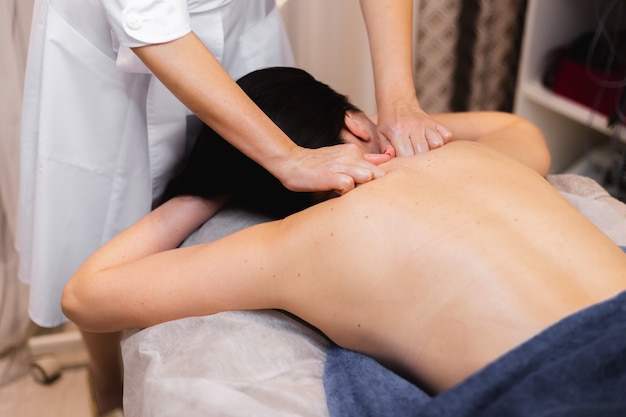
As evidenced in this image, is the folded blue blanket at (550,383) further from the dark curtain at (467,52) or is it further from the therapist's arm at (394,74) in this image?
the dark curtain at (467,52)

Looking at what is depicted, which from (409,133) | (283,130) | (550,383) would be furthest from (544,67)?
(550,383)

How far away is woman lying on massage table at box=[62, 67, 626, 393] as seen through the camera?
990 millimetres

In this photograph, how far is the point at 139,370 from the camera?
3.88 feet

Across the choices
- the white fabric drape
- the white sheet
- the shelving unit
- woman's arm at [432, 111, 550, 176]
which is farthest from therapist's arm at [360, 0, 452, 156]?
the shelving unit

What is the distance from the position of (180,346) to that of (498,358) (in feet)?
1.56

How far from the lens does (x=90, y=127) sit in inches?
57.1

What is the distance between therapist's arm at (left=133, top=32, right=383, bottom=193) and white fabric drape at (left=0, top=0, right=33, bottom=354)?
2.00ft

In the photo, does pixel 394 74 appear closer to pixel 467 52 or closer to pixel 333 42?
pixel 333 42

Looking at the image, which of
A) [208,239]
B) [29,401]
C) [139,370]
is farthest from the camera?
[29,401]

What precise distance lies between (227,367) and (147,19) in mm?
518

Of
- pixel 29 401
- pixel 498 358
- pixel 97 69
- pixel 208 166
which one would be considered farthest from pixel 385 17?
pixel 29 401

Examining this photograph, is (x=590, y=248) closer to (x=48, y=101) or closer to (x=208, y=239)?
(x=208, y=239)

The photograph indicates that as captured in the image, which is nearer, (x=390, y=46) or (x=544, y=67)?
(x=390, y=46)

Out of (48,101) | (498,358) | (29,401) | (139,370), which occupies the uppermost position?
(48,101)
